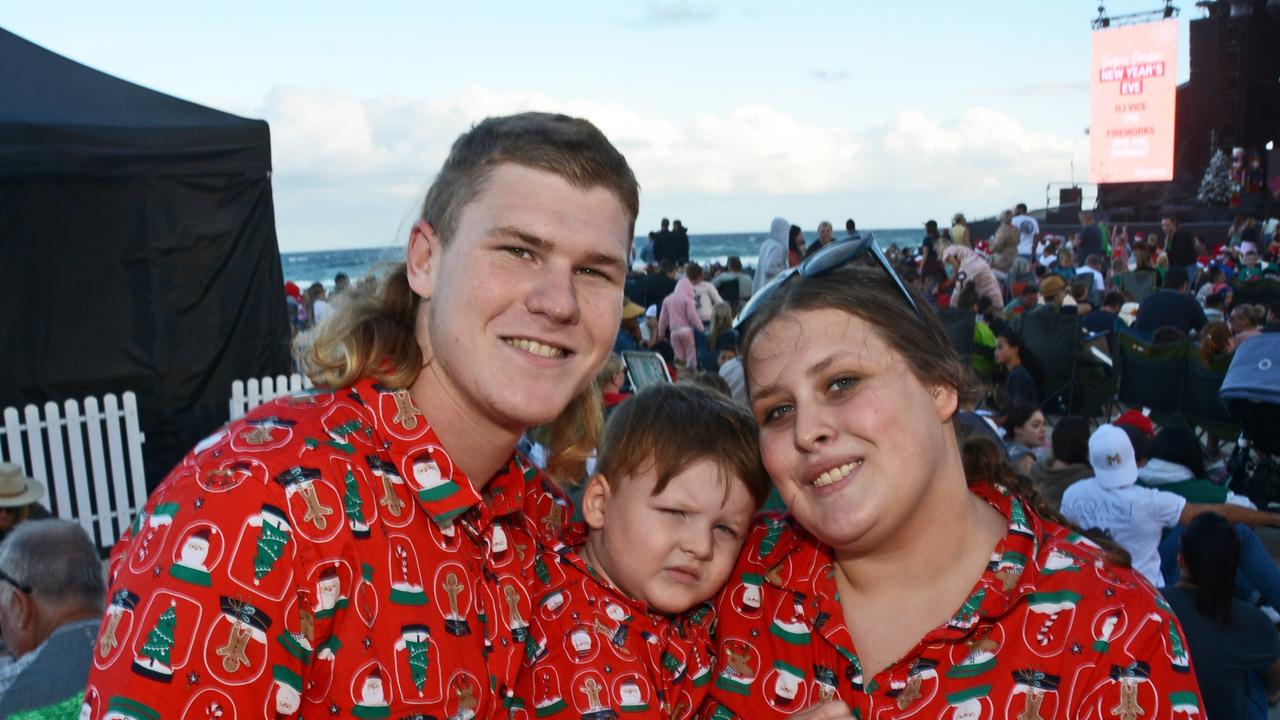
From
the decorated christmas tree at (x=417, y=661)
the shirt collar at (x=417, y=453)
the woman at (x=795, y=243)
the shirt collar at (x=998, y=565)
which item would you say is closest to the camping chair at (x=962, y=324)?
the woman at (x=795, y=243)

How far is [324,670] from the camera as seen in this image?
1.69 meters

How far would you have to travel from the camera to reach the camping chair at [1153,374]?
9.46 metres

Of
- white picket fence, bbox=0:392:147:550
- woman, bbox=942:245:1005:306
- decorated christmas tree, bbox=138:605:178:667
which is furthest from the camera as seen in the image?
woman, bbox=942:245:1005:306

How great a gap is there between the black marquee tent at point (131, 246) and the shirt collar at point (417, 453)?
6.77 meters

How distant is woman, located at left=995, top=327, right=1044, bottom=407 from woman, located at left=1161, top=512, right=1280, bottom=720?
14.2 feet

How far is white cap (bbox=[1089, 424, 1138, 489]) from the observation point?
532 cm

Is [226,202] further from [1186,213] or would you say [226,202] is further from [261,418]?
[1186,213]

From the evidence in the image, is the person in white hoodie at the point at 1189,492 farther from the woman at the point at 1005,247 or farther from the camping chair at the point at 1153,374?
the woman at the point at 1005,247

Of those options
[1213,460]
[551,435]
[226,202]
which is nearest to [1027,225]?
[1213,460]

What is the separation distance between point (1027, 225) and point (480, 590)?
63.0 ft

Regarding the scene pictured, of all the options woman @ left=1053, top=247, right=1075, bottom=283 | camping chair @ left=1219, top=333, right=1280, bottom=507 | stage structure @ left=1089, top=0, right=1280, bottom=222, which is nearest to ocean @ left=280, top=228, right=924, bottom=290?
stage structure @ left=1089, top=0, right=1280, bottom=222

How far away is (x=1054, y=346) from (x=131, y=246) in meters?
8.85

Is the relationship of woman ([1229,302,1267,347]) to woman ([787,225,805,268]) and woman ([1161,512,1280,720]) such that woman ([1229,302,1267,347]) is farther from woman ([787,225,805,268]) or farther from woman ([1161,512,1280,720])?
woman ([1161,512,1280,720])

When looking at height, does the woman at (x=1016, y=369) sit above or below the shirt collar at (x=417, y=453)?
below
